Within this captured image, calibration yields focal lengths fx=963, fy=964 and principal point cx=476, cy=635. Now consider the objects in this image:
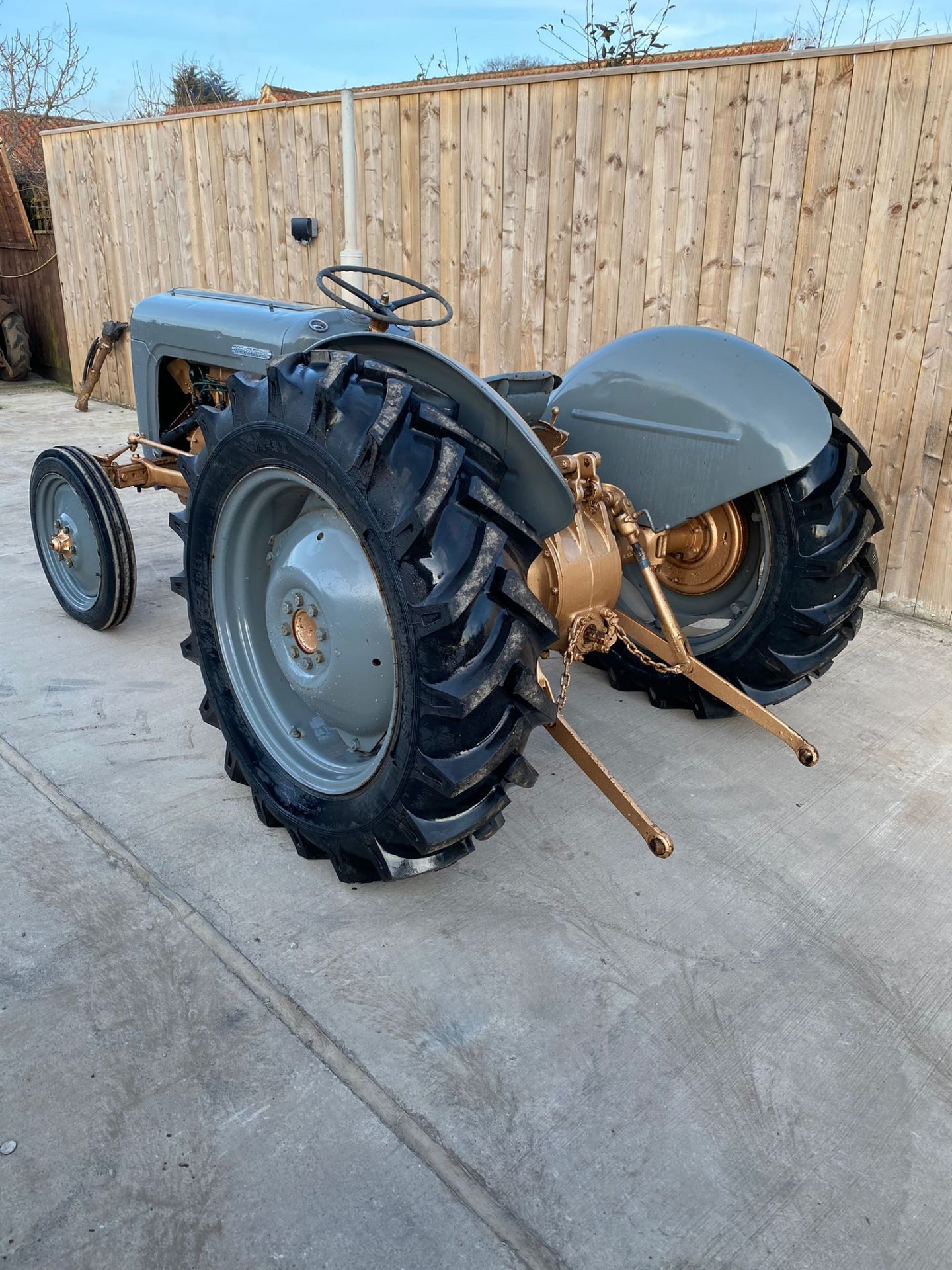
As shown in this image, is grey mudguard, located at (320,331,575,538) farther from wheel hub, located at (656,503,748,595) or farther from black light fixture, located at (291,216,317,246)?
black light fixture, located at (291,216,317,246)

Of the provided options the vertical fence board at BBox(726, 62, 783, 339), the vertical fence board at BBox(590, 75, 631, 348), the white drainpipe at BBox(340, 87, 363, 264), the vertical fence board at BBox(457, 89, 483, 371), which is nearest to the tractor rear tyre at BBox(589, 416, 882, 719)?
the vertical fence board at BBox(726, 62, 783, 339)

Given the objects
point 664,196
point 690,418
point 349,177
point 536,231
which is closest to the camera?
point 690,418

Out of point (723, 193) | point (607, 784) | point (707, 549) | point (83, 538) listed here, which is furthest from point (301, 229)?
point (607, 784)

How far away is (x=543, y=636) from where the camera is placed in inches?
78.8

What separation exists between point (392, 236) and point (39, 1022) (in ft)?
17.2

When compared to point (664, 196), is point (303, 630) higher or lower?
lower

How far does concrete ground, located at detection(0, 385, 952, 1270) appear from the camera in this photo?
157cm

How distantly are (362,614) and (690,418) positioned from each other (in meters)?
1.07

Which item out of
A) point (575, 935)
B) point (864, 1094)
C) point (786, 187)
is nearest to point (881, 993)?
point (864, 1094)

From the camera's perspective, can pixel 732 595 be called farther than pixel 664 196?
No

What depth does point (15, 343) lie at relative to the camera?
398 inches

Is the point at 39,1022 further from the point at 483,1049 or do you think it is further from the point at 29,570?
the point at 29,570

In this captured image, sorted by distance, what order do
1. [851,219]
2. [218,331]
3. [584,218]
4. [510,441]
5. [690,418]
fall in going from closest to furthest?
1. [510,441]
2. [690,418]
3. [218,331]
4. [851,219]
5. [584,218]

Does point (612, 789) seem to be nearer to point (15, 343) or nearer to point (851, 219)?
point (851, 219)
